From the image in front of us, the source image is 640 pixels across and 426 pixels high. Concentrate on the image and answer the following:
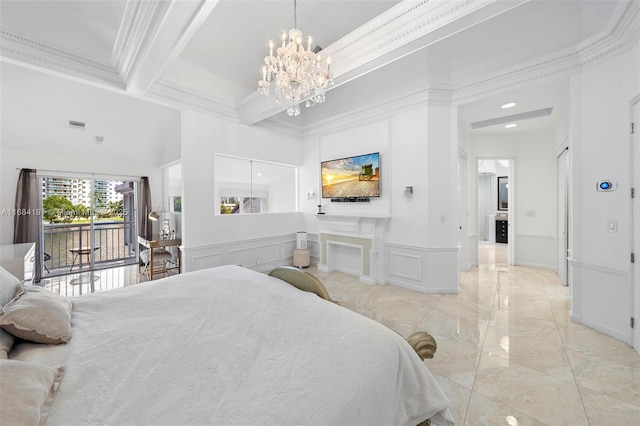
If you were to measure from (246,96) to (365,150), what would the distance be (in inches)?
85.3

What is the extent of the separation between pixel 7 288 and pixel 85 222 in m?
4.61

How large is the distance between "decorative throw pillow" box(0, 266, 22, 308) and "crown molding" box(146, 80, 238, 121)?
2.74 m

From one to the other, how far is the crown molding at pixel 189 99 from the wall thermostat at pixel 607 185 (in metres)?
4.79

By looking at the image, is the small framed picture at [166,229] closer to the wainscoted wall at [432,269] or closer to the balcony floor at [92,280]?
the balcony floor at [92,280]

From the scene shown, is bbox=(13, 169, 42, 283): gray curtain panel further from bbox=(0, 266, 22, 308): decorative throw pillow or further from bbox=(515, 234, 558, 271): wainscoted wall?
bbox=(515, 234, 558, 271): wainscoted wall

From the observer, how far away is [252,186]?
4.71 metres

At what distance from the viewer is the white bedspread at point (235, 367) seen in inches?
30.5

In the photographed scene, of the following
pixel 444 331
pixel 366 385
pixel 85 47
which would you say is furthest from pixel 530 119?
pixel 85 47

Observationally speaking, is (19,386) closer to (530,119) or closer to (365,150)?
(365,150)

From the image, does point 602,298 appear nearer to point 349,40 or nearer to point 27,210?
point 349,40

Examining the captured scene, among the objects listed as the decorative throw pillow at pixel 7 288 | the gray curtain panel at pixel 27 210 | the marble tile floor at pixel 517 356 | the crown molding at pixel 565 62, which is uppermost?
the crown molding at pixel 565 62

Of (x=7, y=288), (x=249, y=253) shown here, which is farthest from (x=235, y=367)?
(x=249, y=253)

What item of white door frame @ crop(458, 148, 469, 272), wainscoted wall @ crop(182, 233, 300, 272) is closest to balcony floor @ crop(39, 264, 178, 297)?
wainscoted wall @ crop(182, 233, 300, 272)

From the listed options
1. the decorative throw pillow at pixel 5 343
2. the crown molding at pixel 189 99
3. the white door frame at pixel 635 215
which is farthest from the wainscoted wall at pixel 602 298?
the crown molding at pixel 189 99
